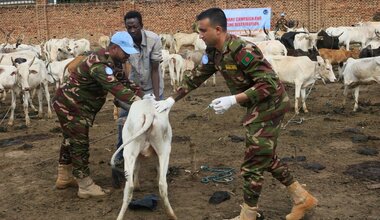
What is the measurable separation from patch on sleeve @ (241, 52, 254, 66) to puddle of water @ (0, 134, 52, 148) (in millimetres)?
6332

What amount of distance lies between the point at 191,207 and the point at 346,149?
3.56m

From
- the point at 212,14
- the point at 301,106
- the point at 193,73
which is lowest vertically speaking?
the point at 301,106

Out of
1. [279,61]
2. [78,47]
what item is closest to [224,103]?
[279,61]

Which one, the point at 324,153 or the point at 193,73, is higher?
the point at 193,73

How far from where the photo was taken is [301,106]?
11.8 m

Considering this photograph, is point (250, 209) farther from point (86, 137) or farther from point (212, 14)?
point (86, 137)

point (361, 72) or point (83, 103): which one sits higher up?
point (83, 103)

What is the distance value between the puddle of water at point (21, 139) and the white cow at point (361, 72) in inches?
271

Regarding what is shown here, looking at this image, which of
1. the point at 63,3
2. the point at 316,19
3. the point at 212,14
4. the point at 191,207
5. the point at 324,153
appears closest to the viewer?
the point at 212,14

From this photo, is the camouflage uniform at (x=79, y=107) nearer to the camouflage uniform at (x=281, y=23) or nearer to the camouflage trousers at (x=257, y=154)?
the camouflage trousers at (x=257, y=154)

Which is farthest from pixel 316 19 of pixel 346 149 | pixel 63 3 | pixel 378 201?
pixel 378 201

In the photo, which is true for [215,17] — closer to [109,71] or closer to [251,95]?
[251,95]

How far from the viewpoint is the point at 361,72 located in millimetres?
11312

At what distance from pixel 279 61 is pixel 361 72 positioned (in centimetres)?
189
